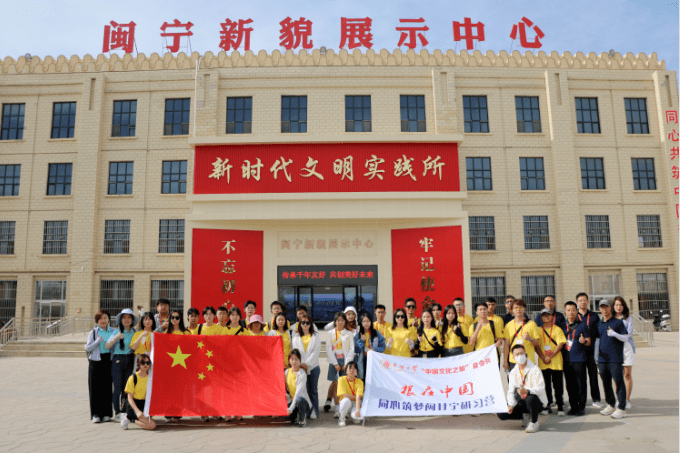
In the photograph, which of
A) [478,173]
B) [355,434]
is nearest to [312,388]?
[355,434]

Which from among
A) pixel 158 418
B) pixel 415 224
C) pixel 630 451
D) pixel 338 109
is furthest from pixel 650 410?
pixel 338 109

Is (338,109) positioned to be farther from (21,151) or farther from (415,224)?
(21,151)

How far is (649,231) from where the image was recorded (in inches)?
851

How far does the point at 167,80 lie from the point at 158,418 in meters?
18.3

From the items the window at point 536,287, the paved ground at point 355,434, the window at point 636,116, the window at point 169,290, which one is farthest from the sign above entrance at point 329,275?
the window at point 636,116

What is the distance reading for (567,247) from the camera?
20875mm

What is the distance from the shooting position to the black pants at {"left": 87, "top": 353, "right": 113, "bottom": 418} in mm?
6746

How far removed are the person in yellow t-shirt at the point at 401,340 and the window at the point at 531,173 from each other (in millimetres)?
16148

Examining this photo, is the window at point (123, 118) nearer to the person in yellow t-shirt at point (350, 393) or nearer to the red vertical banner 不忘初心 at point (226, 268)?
the red vertical banner 不忘初心 at point (226, 268)

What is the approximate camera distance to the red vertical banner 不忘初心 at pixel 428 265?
18.9 m

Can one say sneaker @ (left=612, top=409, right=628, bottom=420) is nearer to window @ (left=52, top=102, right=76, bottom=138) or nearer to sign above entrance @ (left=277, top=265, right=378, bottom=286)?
sign above entrance @ (left=277, top=265, right=378, bottom=286)

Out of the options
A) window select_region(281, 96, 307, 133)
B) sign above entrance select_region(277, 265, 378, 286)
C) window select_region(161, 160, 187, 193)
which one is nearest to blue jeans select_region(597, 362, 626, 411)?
sign above entrance select_region(277, 265, 378, 286)

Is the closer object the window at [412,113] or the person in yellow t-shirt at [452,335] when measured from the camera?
the person in yellow t-shirt at [452,335]

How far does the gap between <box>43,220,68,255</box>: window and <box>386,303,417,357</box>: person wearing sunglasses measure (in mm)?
19259
